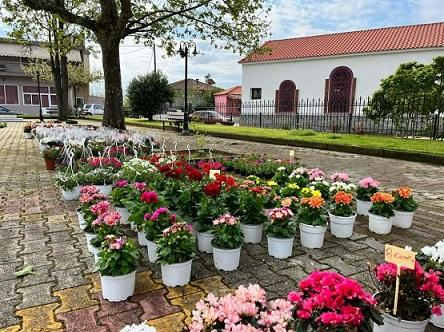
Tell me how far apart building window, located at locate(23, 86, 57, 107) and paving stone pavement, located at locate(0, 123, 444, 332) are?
40586mm

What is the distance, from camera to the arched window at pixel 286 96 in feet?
92.0

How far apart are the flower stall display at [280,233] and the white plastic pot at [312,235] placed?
9.9 inches

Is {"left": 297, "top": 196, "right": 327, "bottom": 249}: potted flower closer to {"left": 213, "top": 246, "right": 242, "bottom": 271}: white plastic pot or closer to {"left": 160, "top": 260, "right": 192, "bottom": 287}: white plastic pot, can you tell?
{"left": 213, "top": 246, "right": 242, "bottom": 271}: white plastic pot

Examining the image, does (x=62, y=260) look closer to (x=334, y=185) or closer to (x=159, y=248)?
(x=159, y=248)

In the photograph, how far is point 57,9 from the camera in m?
9.88

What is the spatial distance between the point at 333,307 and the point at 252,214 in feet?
6.53

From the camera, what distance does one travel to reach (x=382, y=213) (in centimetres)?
382

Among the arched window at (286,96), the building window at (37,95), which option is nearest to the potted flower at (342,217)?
the arched window at (286,96)

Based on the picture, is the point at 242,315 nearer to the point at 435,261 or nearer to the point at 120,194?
the point at 435,261

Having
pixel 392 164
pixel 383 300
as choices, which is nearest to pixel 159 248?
pixel 383 300

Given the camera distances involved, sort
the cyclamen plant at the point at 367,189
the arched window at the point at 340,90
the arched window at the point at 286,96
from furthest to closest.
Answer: the arched window at the point at 286,96, the arched window at the point at 340,90, the cyclamen plant at the point at 367,189

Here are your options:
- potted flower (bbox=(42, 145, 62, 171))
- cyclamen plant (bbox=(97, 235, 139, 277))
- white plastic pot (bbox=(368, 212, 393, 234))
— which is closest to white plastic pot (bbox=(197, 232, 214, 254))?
cyclamen plant (bbox=(97, 235, 139, 277))

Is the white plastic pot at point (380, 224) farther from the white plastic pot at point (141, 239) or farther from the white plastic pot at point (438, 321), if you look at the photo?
the white plastic pot at point (141, 239)

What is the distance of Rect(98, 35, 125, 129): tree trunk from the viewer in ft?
36.7
